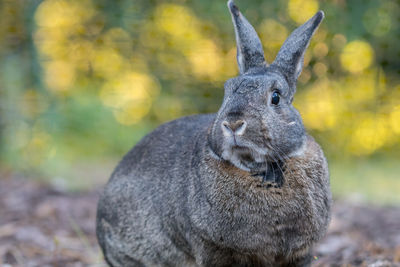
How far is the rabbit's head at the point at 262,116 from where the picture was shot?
303cm

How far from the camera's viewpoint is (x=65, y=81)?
331 inches

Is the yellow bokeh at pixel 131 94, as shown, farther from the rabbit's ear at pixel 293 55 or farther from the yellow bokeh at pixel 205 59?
the rabbit's ear at pixel 293 55

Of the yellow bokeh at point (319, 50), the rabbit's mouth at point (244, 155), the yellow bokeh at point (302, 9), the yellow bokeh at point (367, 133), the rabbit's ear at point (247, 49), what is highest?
the yellow bokeh at point (302, 9)

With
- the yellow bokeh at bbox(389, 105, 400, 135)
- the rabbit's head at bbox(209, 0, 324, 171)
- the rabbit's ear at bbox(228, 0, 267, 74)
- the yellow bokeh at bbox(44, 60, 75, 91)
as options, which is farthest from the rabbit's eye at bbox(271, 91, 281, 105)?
the yellow bokeh at bbox(389, 105, 400, 135)

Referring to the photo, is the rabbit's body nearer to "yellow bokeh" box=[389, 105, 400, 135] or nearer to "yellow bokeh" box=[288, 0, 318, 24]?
"yellow bokeh" box=[288, 0, 318, 24]

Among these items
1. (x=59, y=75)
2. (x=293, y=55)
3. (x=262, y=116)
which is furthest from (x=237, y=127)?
(x=59, y=75)

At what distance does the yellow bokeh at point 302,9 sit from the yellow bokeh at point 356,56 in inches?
32.2

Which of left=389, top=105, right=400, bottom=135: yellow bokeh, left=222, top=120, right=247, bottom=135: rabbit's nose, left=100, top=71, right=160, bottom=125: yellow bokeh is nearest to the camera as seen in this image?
left=222, top=120, right=247, bottom=135: rabbit's nose

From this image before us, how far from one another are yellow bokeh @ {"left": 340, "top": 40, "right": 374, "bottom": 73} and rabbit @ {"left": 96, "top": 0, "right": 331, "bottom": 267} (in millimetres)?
4875

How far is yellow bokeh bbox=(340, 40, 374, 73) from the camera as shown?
8.34 metres

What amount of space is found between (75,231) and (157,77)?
3.60 meters

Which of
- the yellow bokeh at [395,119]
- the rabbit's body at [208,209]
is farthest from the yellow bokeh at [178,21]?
the rabbit's body at [208,209]

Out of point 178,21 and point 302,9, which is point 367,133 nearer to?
point 302,9

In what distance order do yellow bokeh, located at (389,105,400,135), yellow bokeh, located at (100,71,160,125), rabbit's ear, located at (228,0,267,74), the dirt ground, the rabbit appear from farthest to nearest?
yellow bokeh, located at (100,71,160,125)
yellow bokeh, located at (389,105,400,135)
the dirt ground
rabbit's ear, located at (228,0,267,74)
the rabbit
